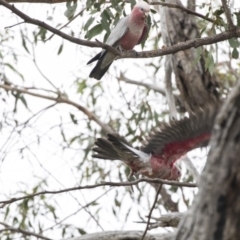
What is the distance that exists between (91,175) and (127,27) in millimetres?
2219

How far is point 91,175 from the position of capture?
5523mm

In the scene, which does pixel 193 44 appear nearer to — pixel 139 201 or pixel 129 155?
pixel 129 155

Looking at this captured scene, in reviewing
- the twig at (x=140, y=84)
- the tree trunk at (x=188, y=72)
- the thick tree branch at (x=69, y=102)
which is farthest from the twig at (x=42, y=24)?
the twig at (x=140, y=84)

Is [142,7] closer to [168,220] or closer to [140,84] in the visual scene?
[168,220]

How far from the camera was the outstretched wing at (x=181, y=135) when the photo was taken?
116 inches

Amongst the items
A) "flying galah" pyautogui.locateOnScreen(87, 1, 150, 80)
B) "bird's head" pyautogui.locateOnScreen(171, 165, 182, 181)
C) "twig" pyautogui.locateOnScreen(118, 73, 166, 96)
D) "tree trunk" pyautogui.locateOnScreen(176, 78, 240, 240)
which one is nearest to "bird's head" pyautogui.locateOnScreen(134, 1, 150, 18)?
"flying galah" pyautogui.locateOnScreen(87, 1, 150, 80)

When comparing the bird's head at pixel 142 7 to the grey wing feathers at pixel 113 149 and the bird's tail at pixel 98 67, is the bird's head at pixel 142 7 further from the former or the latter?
the grey wing feathers at pixel 113 149

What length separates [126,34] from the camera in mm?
3496

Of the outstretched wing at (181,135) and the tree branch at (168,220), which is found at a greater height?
the outstretched wing at (181,135)

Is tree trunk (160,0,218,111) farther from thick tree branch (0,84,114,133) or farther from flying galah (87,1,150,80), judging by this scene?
flying galah (87,1,150,80)

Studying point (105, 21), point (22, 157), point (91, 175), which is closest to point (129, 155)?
point (105, 21)

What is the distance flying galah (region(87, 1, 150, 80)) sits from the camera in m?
3.43

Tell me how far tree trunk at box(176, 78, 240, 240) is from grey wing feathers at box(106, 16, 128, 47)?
7.04ft

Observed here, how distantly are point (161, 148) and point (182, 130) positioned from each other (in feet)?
0.86
